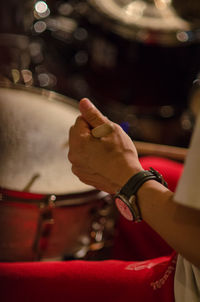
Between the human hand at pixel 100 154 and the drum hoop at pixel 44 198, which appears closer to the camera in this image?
the human hand at pixel 100 154

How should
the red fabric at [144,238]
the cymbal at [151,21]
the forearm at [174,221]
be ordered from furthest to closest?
the cymbal at [151,21] → the red fabric at [144,238] → the forearm at [174,221]

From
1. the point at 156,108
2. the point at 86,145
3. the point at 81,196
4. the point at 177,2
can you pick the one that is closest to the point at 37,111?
the point at 81,196

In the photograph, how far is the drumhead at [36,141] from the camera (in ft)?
2.68

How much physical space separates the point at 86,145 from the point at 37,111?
1.35 ft

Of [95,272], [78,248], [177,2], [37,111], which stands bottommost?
[78,248]

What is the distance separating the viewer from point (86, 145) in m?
0.61

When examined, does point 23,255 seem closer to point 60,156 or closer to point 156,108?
point 60,156

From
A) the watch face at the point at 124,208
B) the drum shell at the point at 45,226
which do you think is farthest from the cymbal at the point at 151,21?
the watch face at the point at 124,208

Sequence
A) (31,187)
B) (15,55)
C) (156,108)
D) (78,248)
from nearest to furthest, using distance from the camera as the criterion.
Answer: (31,187) → (78,248) → (15,55) → (156,108)

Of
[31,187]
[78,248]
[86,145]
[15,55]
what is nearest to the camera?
[86,145]

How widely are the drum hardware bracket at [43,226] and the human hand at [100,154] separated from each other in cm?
18

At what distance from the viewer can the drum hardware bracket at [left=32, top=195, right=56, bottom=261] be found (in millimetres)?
799

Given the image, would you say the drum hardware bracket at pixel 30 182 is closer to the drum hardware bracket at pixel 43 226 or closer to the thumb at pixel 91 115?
the drum hardware bracket at pixel 43 226

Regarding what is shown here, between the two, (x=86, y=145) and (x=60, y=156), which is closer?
(x=86, y=145)
